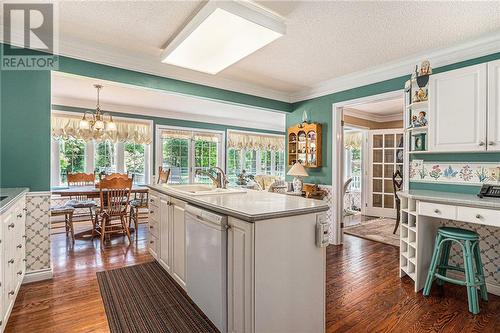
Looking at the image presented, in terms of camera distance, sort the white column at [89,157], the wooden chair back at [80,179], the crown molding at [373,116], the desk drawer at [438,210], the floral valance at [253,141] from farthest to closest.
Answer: the floral valance at [253,141], the crown molding at [373,116], the white column at [89,157], the wooden chair back at [80,179], the desk drawer at [438,210]

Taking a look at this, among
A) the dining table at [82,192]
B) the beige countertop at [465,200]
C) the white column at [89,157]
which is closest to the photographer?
the beige countertop at [465,200]

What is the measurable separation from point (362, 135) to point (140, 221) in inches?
211

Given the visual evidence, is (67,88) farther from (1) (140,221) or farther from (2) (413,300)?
(2) (413,300)

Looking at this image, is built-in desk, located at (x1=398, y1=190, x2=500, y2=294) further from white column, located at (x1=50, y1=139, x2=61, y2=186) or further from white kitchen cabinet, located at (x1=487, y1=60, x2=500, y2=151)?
white column, located at (x1=50, y1=139, x2=61, y2=186)

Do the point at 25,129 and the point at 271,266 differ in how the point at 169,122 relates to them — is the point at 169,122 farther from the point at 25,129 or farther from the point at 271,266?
the point at 271,266

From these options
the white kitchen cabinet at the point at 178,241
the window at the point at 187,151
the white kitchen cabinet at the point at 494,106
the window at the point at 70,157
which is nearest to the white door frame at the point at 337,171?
the white kitchen cabinet at the point at 494,106

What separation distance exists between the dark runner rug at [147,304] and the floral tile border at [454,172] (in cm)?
276

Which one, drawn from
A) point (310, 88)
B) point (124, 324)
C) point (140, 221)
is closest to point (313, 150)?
point (310, 88)

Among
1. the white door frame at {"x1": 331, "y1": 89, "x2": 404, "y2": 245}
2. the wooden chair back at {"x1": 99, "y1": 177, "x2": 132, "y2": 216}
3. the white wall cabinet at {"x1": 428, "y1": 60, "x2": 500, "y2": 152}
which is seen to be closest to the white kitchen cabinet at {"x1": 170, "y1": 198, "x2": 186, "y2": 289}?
the wooden chair back at {"x1": 99, "y1": 177, "x2": 132, "y2": 216}

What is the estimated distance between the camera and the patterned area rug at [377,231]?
4.18 m

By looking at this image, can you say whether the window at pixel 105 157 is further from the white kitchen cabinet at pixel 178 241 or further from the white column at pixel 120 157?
the white kitchen cabinet at pixel 178 241

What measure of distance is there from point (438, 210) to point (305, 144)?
2.33m

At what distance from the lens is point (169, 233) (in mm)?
2613

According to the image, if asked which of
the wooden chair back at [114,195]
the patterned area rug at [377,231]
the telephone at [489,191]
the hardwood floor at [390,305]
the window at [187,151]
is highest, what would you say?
the window at [187,151]
